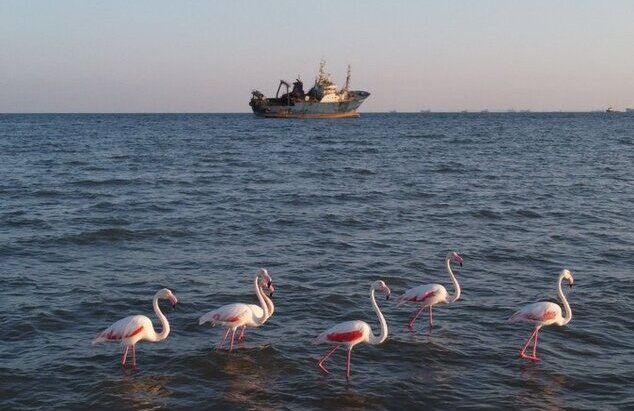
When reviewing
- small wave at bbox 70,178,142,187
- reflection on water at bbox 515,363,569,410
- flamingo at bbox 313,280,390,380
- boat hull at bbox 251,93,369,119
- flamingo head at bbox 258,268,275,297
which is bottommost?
reflection on water at bbox 515,363,569,410

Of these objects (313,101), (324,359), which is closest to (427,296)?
(324,359)

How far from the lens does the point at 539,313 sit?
33.9 feet

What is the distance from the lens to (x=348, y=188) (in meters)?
28.2

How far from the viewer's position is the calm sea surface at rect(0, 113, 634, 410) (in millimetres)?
8930

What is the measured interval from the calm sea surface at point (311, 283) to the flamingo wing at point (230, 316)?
49cm

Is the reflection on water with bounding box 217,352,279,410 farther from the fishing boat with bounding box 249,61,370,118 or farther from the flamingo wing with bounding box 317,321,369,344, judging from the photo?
the fishing boat with bounding box 249,61,370,118

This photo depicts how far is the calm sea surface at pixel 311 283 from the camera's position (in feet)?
29.3

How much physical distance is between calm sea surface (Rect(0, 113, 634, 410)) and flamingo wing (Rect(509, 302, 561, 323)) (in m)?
0.50

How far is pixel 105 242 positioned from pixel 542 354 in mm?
12001

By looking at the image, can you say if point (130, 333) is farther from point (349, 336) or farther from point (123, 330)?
point (349, 336)

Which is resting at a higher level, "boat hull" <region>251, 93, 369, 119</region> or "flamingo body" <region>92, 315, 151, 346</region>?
"boat hull" <region>251, 93, 369, 119</region>

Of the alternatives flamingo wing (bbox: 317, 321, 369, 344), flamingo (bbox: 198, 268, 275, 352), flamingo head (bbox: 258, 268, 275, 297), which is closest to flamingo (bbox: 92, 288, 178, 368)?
flamingo (bbox: 198, 268, 275, 352)

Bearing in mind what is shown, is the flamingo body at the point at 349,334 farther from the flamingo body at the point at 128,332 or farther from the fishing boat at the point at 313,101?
the fishing boat at the point at 313,101

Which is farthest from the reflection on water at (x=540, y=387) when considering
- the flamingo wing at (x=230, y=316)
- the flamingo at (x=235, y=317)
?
the flamingo wing at (x=230, y=316)
